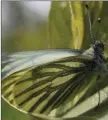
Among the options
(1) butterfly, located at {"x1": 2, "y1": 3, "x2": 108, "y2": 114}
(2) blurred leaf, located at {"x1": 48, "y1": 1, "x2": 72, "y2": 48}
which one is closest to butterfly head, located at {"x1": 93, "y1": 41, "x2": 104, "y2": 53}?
(1) butterfly, located at {"x1": 2, "y1": 3, "x2": 108, "y2": 114}

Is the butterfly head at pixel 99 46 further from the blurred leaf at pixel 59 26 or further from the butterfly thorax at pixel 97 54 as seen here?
the blurred leaf at pixel 59 26

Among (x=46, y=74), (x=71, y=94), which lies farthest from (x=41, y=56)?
(x=71, y=94)

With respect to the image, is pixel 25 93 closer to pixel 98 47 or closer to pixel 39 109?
pixel 39 109

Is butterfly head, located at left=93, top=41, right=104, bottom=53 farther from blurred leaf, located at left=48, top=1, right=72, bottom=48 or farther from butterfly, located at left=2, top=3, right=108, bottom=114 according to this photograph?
blurred leaf, located at left=48, top=1, right=72, bottom=48

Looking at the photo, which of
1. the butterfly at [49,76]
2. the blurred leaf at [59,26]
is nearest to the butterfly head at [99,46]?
the butterfly at [49,76]

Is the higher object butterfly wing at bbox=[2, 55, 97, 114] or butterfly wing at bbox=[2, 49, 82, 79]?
butterfly wing at bbox=[2, 49, 82, 79]

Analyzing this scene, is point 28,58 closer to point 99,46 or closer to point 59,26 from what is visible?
point 59,26

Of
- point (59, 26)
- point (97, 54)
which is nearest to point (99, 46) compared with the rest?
point (97, 54)
